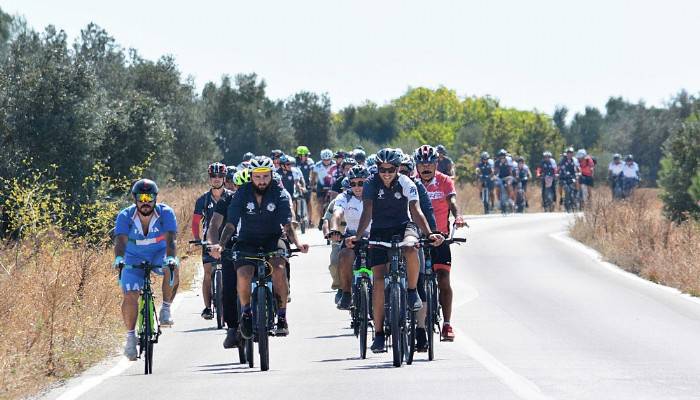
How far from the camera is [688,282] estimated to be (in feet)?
78.2

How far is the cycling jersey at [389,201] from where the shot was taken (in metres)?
14.9

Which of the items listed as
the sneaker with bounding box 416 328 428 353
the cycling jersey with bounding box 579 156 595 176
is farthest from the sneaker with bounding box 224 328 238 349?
the cycling jersey with bounding box 579 156 595 176

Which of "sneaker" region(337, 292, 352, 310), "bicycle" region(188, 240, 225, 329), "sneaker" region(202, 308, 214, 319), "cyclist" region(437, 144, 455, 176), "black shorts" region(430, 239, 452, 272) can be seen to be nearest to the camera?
"black shorts" region(430, 239, 452, 272)

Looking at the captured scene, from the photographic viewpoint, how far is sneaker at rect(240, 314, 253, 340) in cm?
1484

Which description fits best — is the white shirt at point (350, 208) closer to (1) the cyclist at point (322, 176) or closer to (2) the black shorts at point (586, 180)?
(1) the cyclist at point (322, 176)

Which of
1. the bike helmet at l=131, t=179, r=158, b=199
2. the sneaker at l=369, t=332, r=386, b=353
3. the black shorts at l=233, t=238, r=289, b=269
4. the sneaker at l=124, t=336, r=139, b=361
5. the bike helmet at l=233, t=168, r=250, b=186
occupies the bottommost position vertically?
the sneaker at l=369, t=332, r=386, b=353

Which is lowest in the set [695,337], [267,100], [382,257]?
[695,337]

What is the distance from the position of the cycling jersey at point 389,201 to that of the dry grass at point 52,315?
3.13 m

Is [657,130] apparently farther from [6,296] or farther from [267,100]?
[6,296]

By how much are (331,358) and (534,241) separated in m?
20.2

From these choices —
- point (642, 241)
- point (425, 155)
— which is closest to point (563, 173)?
point (642, 241)

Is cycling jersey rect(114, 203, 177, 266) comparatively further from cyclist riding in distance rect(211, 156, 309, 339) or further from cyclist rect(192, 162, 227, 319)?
cyclist rect(192, 162, 227, 319)

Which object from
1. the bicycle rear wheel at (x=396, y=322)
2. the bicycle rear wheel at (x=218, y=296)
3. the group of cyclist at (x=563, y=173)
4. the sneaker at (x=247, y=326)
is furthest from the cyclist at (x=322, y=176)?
the bicycle rear wheel at (x=396, y=322)

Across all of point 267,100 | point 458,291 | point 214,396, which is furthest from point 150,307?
point 267,100
